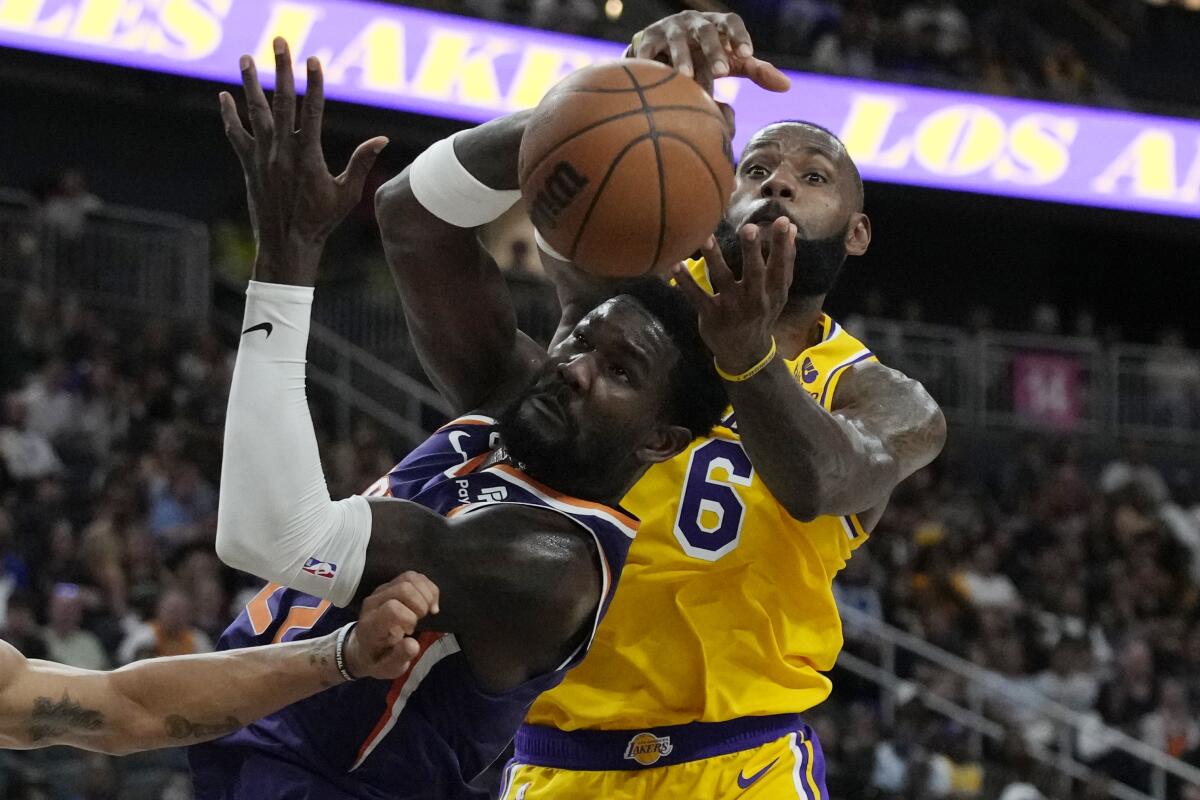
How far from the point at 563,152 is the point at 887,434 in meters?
1.14

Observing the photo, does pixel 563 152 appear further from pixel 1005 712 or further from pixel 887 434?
pixel 1005 712

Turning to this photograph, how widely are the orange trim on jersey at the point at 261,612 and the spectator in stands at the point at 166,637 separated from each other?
496 cm

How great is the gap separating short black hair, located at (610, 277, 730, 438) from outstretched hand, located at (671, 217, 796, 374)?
0.38 m

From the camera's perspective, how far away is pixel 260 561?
3383 millimetres

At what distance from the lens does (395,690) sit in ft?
12.2

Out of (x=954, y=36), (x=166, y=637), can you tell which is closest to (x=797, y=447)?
(x=166, y=637)

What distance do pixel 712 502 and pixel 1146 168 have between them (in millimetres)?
14466

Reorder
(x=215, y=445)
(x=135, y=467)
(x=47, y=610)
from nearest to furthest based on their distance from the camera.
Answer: (x=47, y=610) → (x=135, y=467) → (x=215, y=445)

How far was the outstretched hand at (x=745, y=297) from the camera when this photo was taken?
3645 millimetres

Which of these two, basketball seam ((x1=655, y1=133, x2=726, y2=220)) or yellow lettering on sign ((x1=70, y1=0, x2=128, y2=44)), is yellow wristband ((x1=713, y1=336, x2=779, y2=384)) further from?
yellow lettering on sign ((x1=70, y1=0, x2=128, y2=44))

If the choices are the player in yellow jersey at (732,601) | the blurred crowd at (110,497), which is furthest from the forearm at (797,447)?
the blurred crowd at (110,497)

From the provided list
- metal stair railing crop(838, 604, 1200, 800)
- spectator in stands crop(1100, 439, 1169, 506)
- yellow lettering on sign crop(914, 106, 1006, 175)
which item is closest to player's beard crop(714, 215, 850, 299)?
metal stair railing crop(838, 604, 1200, 800)

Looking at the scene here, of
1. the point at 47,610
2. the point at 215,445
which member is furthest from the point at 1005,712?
the point at 47,610

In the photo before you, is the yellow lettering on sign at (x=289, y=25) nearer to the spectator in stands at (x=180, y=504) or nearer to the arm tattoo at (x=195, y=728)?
the spectator in stands at (x=180, y=504)
